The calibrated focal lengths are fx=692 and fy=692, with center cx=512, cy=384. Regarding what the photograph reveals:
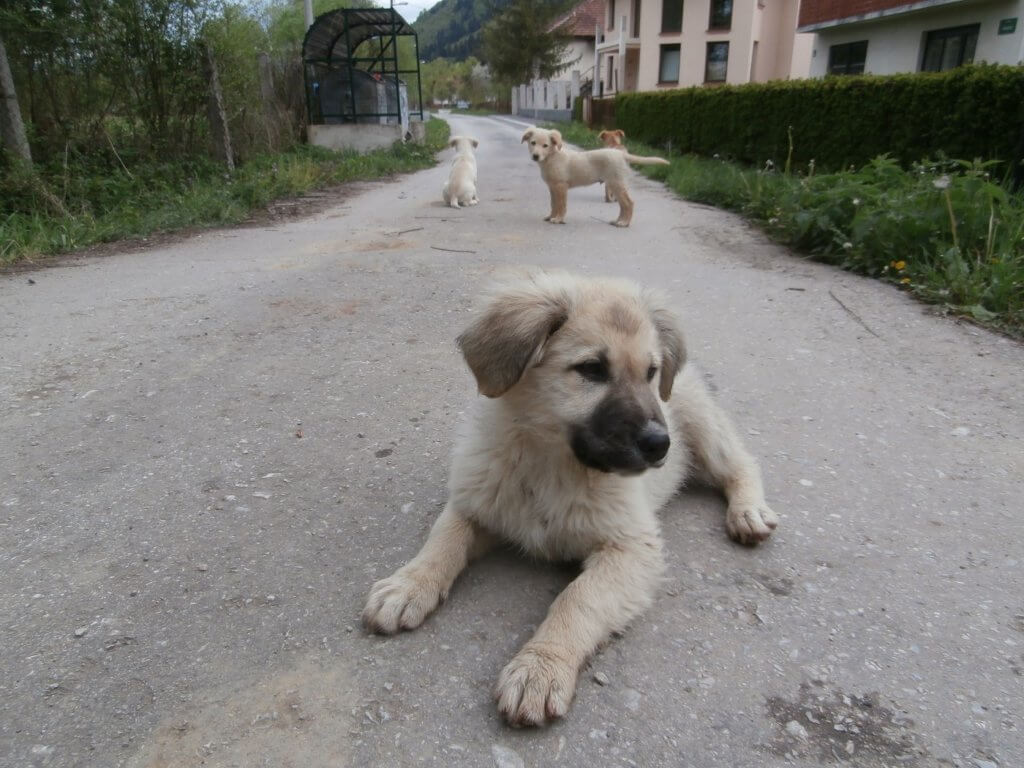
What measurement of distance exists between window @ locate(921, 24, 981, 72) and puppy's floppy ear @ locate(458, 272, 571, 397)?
21047 millimetres

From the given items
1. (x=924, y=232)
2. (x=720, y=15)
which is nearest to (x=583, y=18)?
(x=720, y=15)

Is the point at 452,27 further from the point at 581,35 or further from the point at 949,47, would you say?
the point at 949,47

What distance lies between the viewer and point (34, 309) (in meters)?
5.34

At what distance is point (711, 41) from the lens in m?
37.4

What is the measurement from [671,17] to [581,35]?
2005cm

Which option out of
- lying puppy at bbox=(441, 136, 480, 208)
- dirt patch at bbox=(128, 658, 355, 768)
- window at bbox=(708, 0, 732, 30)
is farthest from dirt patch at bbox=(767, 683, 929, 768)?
window at bbox=(708, 0, 732, 30)

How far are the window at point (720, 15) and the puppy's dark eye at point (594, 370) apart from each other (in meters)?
41.0

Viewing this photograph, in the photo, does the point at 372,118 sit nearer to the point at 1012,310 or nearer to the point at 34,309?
the point at 34,309

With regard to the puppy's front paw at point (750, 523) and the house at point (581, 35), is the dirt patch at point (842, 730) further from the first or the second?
the house at point (581, 35)

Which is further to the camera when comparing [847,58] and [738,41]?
[738,41]

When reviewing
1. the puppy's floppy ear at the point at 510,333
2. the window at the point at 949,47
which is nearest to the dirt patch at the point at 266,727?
the puppy's floppy ear at the point at 510,333

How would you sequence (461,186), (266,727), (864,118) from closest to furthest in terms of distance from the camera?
(266,727) < (461,186) < (864,118)

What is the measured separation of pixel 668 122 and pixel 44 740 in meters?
20.7

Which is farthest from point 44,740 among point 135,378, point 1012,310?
point 1012,310
